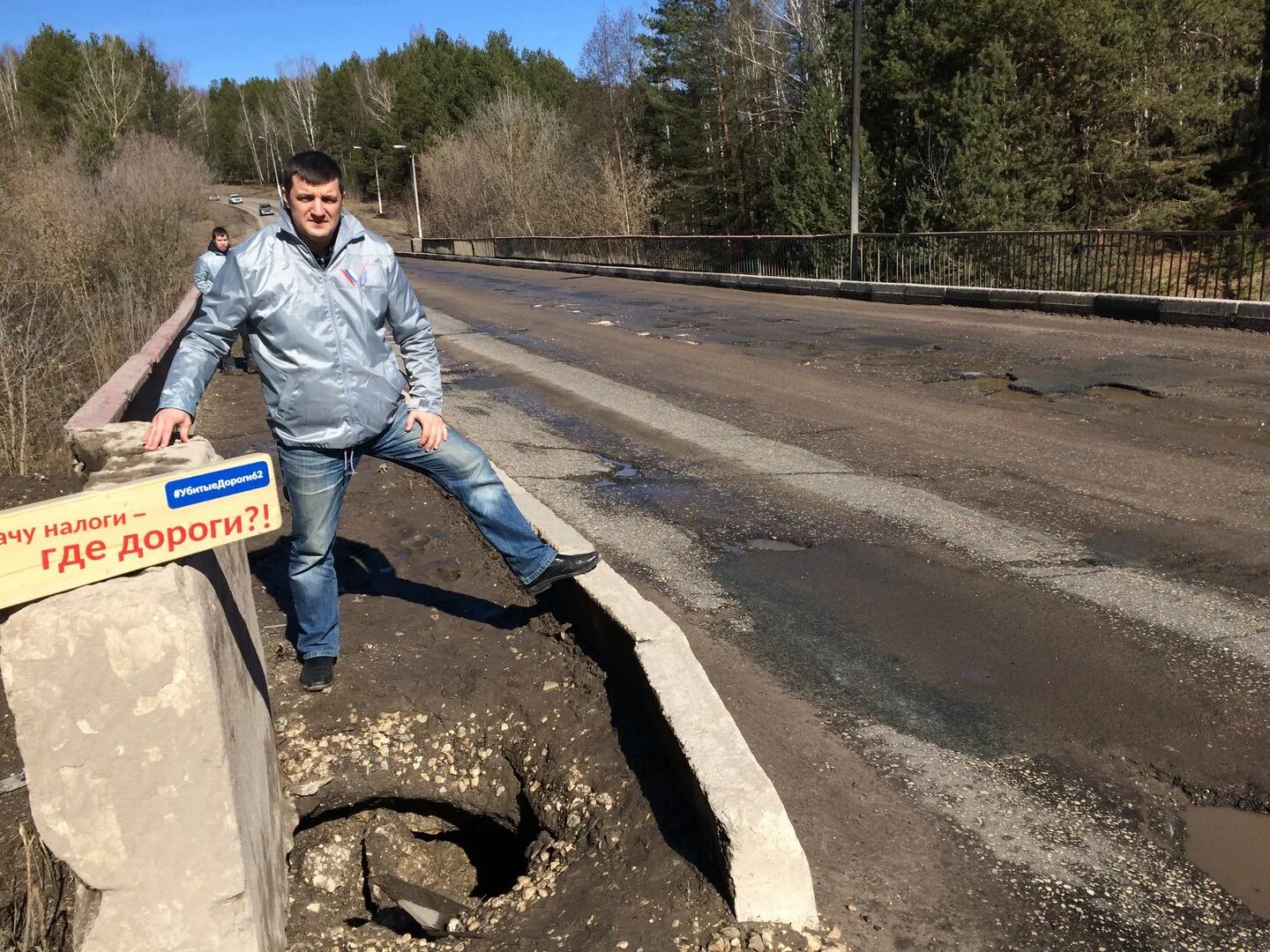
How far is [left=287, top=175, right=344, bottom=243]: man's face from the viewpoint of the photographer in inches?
135

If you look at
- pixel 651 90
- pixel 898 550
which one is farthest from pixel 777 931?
pixel 651 90

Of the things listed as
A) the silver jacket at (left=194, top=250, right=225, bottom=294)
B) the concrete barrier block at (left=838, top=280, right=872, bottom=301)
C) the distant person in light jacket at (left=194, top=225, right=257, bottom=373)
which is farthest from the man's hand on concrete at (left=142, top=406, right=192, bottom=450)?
the concrete barrier block at (left=838, top=280, right=872, bottom=301)

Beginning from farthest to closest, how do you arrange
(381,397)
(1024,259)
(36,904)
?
(1024,259) → (381,397) → (36,904)

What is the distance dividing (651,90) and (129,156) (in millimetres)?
26779

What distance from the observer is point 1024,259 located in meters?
18.7

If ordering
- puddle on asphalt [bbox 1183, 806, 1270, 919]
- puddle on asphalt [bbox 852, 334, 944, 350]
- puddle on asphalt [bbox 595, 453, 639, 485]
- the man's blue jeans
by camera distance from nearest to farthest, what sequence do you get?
1. puddle on asphalt [bbox 1183, 806, 1270, 919]
2. the man's blue jeans
3. puddle on asphalt [bbox 595, 453, 639, 485]
4. puddle on asphalt [bbox 852, 334, 944, 350]

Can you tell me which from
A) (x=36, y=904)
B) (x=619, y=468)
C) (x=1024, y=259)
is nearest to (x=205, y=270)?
(x=619, y=468)

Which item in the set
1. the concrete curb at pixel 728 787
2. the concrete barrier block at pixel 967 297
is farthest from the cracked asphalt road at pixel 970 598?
the concrete barrier block at pixel 967 297

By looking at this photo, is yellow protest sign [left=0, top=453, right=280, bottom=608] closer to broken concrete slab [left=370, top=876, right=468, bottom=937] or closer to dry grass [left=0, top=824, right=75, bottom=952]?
dry grass [left=0, top=824, right=75, bottom=952]

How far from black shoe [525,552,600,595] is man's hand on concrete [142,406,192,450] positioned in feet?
5.24

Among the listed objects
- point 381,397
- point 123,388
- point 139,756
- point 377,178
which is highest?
point 377,178

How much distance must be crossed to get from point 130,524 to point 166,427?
0.94 meters

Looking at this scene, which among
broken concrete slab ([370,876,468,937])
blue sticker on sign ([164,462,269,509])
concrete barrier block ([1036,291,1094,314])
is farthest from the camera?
concrete barrier block ([1036,291,1094,314])

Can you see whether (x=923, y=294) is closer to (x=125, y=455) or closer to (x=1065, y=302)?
(x=1065, y=302)
